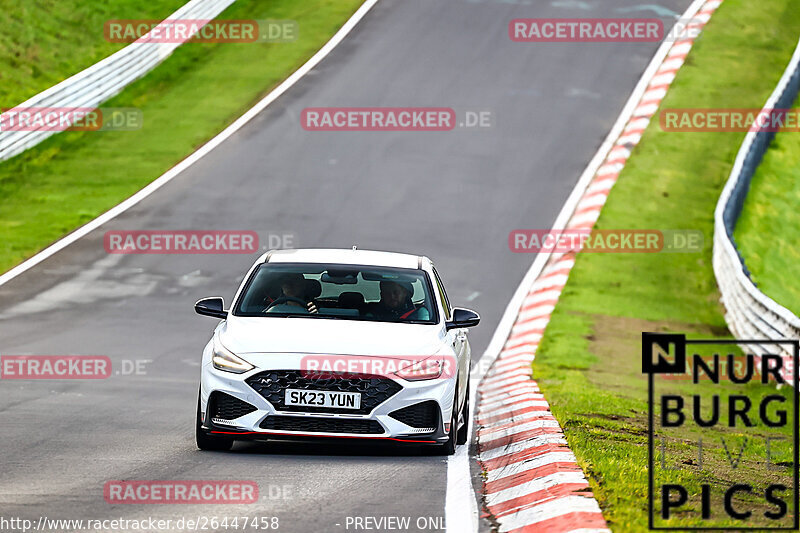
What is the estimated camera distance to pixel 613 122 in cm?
3042

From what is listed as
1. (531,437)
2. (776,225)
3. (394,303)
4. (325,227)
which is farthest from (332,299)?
(776,225)

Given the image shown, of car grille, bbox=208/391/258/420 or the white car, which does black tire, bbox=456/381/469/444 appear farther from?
car grille, bbox=208/391/258/420

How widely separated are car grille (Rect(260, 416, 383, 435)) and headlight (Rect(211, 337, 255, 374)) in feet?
1.37

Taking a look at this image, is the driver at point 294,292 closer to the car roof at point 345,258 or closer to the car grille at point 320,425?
the car roof at point 345,258

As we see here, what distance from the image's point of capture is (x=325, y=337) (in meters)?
10.0

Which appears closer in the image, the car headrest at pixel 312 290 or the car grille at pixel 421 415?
the car grille at pixel 421 415

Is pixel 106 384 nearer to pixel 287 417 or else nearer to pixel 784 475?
pixel 287 417

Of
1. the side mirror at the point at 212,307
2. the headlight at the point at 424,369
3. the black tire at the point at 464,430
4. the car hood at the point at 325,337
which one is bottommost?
the black tire at the point at 464,430

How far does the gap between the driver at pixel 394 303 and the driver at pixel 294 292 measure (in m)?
0.55

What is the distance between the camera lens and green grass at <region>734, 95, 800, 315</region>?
24.6 m

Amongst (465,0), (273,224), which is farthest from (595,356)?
(465,0)

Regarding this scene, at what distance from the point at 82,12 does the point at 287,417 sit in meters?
27.4

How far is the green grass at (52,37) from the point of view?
3033 cm

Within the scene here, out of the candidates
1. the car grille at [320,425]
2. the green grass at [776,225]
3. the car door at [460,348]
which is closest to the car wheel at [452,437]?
the car door at [460,348]
